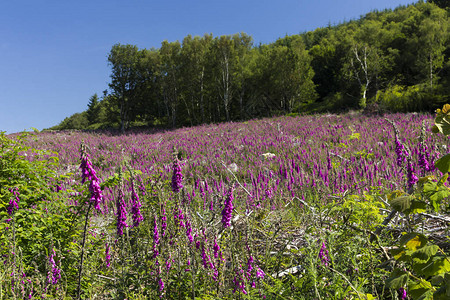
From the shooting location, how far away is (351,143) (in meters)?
8.10

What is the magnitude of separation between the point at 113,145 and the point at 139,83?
830 inches

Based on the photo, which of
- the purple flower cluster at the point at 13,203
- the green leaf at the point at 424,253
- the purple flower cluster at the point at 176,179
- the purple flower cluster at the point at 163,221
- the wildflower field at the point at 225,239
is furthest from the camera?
the purple flower cluster at the point at 13,203

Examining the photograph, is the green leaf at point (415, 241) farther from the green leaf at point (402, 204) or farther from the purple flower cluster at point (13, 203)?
the purple flower cluster at point (13, 203)

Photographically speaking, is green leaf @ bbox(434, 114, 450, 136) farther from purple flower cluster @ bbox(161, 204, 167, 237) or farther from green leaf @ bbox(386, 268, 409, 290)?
purple flower cluster @ bbox(161, 204, 167, 237)

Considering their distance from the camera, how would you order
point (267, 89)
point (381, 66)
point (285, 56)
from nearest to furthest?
point (381, 66) < point (285, 56) < point (267, 89)

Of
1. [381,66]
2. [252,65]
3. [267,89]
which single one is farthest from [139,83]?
[381,66]

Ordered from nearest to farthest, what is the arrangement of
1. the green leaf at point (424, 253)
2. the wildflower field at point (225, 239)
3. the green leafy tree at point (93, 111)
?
the green leaf at point (424, 253), the wildflower field at point (225, 239), the green leafy tree at point (93, 111)

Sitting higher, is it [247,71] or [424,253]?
[247,71]

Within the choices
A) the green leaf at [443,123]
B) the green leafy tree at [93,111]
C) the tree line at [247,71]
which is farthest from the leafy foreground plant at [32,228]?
the green leafy tree at [93,111]

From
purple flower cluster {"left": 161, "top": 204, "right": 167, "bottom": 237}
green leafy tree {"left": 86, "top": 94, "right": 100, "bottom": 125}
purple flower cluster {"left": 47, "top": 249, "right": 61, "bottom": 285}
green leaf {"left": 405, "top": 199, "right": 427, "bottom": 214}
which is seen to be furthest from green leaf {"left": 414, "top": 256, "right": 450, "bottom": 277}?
green leafy tree {"left": 86, "top": 94, "right": 100, "bottom": 125}

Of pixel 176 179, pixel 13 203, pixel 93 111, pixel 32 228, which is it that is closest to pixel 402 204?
pixel 176 179

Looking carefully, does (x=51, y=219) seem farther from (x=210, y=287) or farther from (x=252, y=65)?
(x=252, y=65)

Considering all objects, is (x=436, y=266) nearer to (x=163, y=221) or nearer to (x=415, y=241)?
(x=415, y=241)

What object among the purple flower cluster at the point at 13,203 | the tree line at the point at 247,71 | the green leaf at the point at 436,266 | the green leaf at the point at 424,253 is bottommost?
the green leaf at the point at 436,266
